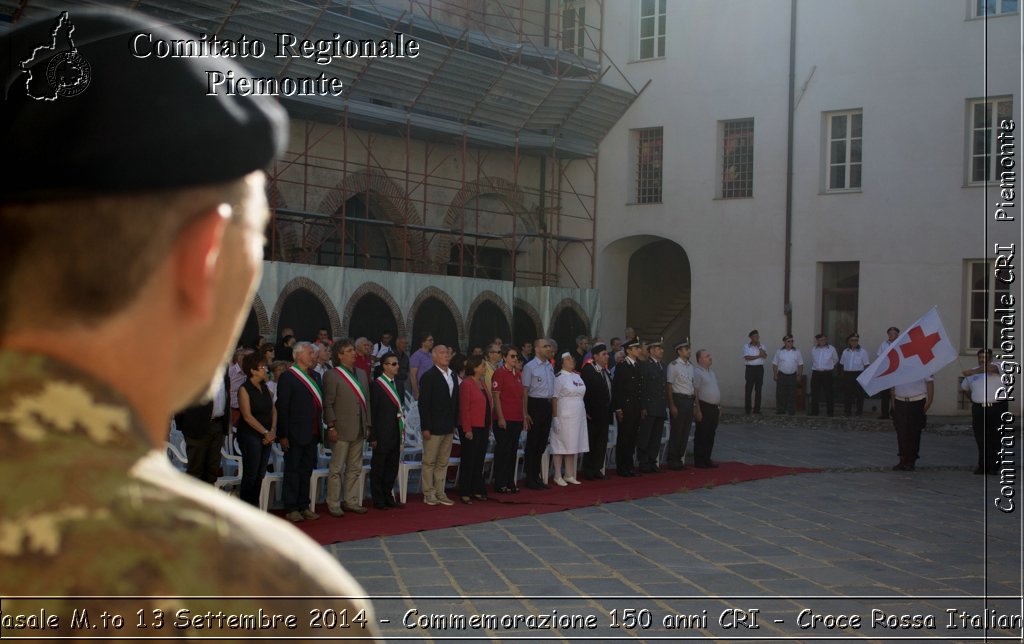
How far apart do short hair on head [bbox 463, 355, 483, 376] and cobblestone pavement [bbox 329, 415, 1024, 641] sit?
6.11ft

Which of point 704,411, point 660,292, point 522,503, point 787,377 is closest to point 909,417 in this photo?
point 704,411

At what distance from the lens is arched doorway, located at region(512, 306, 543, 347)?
840 inches

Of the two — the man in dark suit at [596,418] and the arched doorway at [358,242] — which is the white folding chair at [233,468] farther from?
the arched doorway at [358,242]

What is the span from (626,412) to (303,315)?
22.5ft

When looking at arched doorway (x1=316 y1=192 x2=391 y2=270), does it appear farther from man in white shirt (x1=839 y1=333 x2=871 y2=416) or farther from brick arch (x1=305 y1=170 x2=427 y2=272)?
man in white shirt (x1=839 y1=333 x2=871 y2=416)

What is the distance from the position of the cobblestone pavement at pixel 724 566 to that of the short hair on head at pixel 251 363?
1781 mm

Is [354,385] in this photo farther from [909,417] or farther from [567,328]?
[567,328]

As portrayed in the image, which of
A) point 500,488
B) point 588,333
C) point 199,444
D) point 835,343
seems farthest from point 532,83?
point 199,444

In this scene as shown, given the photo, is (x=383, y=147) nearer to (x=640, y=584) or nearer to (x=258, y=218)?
(x=640, y=584)

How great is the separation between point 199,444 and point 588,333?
14496mm

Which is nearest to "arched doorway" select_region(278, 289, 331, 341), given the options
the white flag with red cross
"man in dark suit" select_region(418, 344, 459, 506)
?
"man in dark suit" select_region(418, 344, 459, 506)

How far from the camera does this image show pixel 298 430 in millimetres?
9227

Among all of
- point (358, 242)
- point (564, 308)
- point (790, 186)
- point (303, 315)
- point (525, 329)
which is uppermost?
point (790, 186)

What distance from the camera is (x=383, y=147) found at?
2102cm
